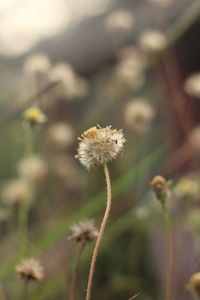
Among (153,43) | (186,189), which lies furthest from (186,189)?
(153,43)

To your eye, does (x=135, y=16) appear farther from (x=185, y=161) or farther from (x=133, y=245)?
(x=133, y=245)

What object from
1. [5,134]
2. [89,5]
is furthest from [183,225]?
[89,5]

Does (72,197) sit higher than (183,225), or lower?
higher

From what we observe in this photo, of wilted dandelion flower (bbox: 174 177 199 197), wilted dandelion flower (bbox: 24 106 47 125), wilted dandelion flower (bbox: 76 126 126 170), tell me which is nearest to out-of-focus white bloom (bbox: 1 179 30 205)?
wilted dandelion flower (bbox: 24 106 47 125)

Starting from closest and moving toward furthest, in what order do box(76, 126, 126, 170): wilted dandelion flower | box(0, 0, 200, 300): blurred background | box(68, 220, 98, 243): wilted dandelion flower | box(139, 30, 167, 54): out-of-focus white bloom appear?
box(76, 126, 126, 170): wilted dandelion flower → box(68, 220, 98, 243): wilted dandelion flower → box(0, 0, 200, 300): blurred background → box(139, 30, 167, 54): out-of-focus white bloom

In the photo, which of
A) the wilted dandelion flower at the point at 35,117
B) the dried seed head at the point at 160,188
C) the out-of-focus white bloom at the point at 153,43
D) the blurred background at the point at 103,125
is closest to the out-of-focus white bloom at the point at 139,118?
the blurred background at the point at 103,125

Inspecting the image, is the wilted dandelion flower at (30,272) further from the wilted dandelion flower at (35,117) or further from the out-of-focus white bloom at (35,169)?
the out-of-focus white bloom at (35,169)

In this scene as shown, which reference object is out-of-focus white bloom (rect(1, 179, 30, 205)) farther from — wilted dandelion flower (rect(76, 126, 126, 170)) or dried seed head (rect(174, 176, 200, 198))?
wilted dandelion flower (rect(76, 126, 126, 170))
